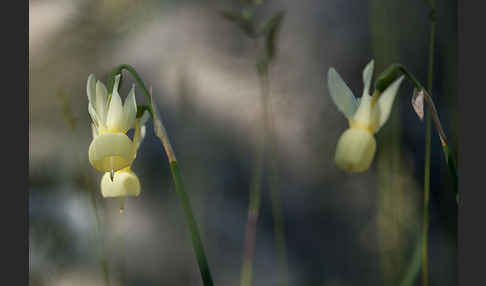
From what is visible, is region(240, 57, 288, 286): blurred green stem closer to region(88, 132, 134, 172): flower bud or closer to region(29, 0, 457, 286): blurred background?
region(29, 0, 457, 286): blurred background

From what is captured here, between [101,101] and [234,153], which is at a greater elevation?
[101,101]

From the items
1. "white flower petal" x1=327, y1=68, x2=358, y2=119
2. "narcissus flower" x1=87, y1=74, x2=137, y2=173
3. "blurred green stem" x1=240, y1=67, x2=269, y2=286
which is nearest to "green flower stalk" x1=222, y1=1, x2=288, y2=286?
"blurred green stem" x1=240, y1=67, x2=269, y2=286

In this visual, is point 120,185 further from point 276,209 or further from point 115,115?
point 276,209

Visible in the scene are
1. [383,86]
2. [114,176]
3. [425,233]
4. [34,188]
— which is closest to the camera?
[383,86]

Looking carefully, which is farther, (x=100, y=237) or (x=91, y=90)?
(x=100, y=237)

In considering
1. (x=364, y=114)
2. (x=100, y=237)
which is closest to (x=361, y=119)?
(x=364, y=114)

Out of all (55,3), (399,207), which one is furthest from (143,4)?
(399,207)

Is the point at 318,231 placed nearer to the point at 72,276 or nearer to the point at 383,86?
the point at 383,86
